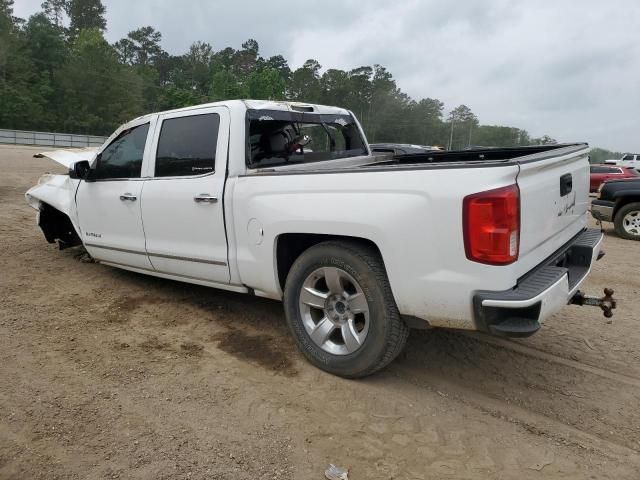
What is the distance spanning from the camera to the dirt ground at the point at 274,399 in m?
2.61

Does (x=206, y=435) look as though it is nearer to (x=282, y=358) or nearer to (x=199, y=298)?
(x=282, y=358)

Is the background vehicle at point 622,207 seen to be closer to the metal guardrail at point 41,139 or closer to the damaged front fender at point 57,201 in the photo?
the damaged front fender at point 57,201

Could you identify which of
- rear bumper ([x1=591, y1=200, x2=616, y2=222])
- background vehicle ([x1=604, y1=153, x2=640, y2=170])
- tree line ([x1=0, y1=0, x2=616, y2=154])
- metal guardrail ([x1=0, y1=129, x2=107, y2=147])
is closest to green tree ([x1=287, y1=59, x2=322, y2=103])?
tree line ([x1=0, y1=0, x2=616, y2=154])

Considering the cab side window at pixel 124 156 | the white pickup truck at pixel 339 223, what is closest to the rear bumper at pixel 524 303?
the white pickup truck at pixel 339 223

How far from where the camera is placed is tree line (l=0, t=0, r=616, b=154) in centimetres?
5916

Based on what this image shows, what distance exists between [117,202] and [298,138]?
5.92ft

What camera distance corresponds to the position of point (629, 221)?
9.80 meters

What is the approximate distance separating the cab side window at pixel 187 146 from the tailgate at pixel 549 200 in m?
2.31

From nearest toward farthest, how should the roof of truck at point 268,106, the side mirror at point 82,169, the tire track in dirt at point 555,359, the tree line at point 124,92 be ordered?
the tire track in dirt at point 555,359, the roof of truck at point 268,106, the side mirror at point 82,169, the tree line at point 124,92

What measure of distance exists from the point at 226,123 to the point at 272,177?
74 cm

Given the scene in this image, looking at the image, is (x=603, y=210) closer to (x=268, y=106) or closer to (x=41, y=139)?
(x=268, y=106)

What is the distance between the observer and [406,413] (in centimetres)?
307

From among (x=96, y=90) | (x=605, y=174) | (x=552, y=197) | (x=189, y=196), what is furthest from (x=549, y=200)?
(x=96, y=90)

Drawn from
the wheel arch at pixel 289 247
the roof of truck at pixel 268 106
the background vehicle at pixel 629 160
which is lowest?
the background vehicle at pixel 629 160
